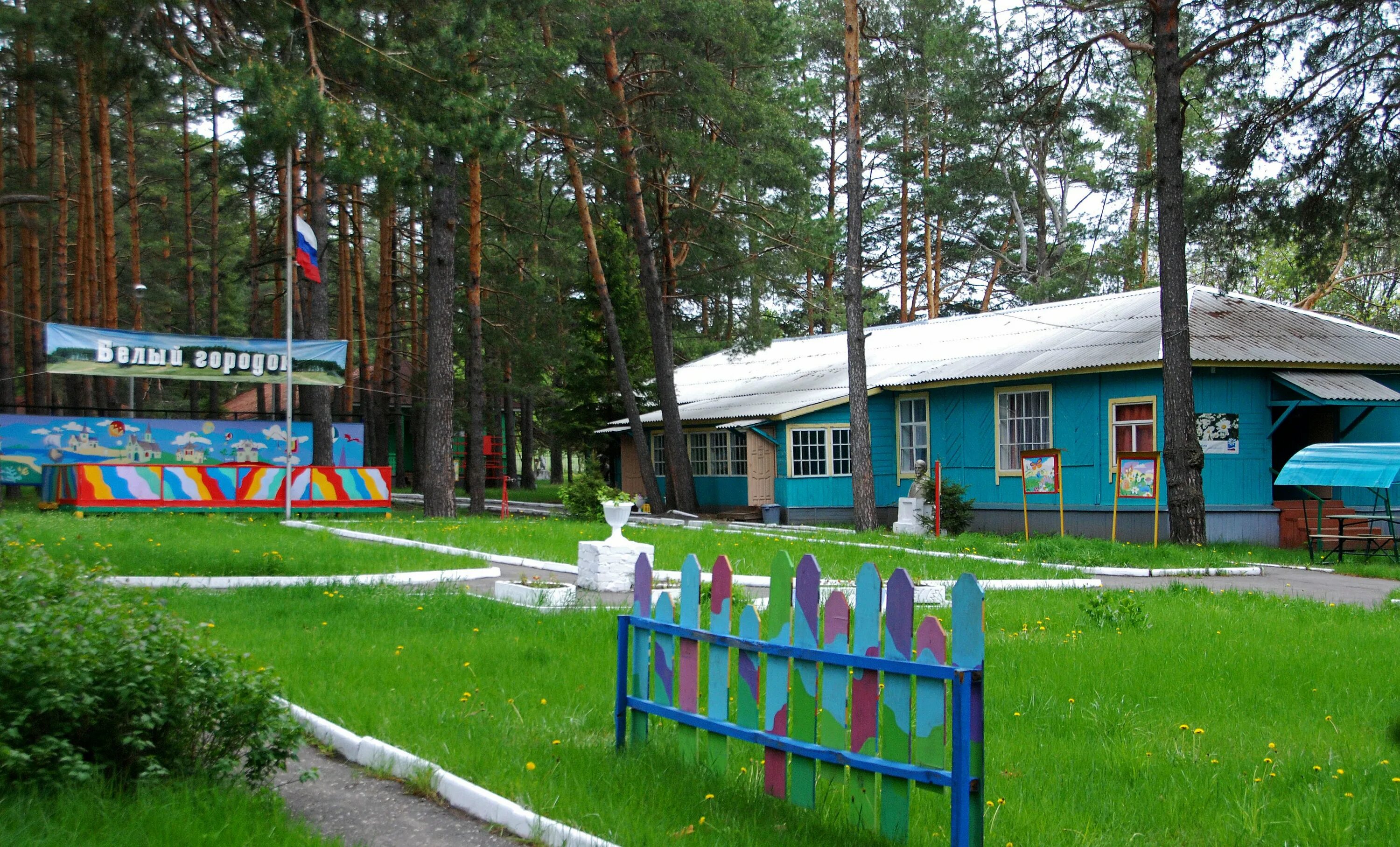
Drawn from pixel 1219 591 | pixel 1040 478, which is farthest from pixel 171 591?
pixel 1040 478

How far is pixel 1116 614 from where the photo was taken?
10.2 metres

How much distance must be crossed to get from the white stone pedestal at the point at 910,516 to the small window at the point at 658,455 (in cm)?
1046

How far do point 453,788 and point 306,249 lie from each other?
19.3 metres

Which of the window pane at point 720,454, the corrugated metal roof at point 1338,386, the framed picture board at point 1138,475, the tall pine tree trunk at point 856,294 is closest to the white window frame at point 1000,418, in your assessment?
the framed picture board at point 1138,475

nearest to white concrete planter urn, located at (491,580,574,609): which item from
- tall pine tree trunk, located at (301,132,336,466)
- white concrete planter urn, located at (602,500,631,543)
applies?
white concrete planter urn, located at (602,500,631,543)

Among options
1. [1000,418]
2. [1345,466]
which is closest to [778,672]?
[1345,466]

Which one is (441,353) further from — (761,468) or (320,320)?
(761,468)

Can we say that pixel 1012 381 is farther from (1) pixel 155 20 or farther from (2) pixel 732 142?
(1) pixel 155 20

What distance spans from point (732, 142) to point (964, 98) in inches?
355

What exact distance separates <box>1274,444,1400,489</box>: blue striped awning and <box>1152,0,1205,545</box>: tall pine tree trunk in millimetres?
1749

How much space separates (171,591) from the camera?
11.1 meters

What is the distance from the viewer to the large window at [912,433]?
91.4 feet

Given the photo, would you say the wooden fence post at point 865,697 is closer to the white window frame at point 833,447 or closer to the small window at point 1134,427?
the small window at point 1134,427

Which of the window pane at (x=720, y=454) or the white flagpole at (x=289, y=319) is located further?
the window pane at (x=720, y=454)
